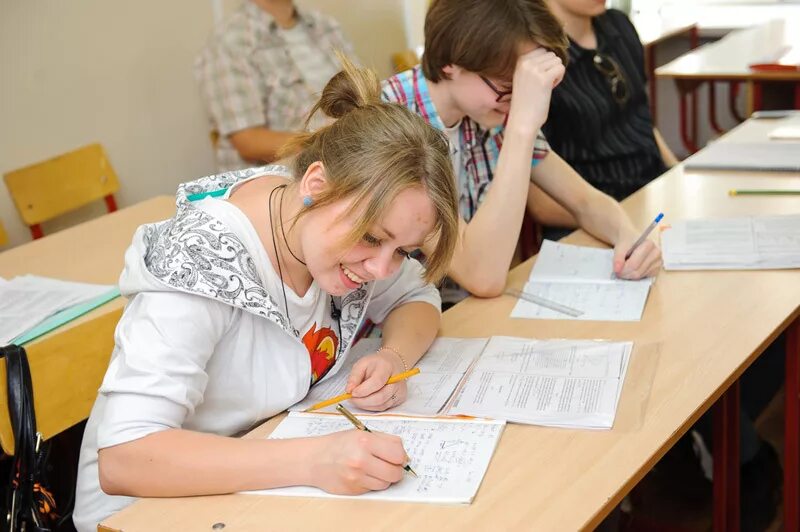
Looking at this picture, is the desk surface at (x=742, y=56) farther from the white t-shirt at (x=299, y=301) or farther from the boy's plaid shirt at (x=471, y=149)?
the white t-shirt at (x=299, y=301)

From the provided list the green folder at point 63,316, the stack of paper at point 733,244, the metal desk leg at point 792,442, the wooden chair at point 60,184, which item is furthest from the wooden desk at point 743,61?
the green folder at point 63,316

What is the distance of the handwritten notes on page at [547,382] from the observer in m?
1.32

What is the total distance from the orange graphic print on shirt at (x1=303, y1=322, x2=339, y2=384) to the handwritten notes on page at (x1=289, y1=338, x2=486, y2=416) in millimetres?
26

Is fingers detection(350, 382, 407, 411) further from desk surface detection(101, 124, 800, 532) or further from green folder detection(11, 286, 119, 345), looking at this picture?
green folder detection(11, 286, 119, 345)

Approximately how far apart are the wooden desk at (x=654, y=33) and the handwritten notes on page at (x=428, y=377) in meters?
3.73

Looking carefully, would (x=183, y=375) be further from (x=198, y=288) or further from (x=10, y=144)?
(x=10, y=144)

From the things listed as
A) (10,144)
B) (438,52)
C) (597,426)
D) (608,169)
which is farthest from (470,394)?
(10,144)

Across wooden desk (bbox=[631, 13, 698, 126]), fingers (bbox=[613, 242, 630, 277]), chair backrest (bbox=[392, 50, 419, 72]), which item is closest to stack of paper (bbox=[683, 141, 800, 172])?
fingers (bbox=[613, 242, 630, 277])

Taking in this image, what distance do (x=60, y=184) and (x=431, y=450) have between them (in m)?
2.02

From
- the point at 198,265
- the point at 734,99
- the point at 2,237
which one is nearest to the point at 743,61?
the point at 734,99

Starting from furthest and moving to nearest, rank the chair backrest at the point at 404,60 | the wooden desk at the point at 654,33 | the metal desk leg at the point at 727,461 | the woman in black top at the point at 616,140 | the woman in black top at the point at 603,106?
the wooden desk at the point at 654,33 → the chair backrest at the point at 404,60 → the woman in black top at the point at 603,106 → the woman in black top at the point at 616,140 → the metal desk leg at the point at 727,461

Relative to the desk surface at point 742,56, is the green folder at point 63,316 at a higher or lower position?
higher

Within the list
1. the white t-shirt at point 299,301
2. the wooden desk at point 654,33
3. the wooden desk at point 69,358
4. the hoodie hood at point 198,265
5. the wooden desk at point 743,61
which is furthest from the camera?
the wooden desk at point 654,33

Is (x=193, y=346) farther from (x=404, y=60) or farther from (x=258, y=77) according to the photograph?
(x=404, y=60)
